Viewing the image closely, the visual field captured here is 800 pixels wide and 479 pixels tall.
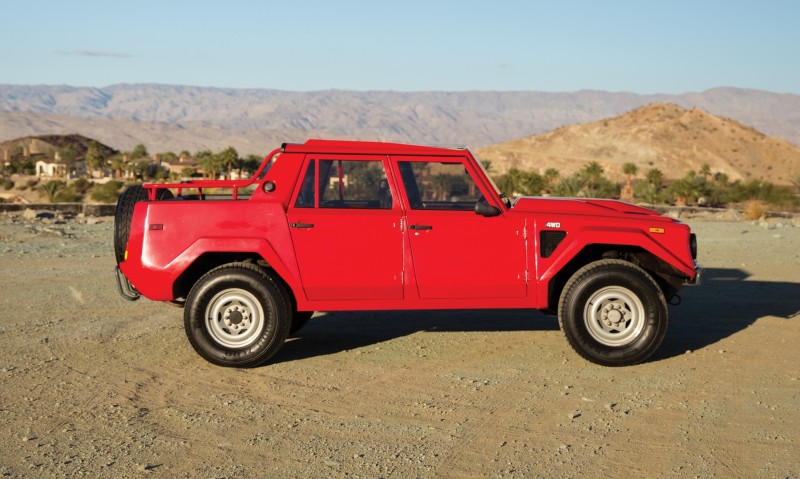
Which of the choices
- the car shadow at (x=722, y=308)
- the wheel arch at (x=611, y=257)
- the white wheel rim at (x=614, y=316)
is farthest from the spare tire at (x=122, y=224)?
the car shadow at (x=722, y=308)

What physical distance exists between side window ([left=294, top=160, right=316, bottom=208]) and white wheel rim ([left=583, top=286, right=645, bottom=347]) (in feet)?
8.11

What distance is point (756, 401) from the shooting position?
6398mm

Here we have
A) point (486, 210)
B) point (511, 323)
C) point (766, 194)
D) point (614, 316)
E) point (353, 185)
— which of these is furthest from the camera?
point (766, 194)

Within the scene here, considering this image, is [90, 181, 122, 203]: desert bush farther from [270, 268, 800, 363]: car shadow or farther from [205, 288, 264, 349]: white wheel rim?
[205, 288, 264, 349]: white wheel rim

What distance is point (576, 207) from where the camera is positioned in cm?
774

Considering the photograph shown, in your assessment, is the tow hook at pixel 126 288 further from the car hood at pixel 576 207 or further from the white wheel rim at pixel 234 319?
the car hood at pixel 576 207

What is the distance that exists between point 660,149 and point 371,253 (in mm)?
97922

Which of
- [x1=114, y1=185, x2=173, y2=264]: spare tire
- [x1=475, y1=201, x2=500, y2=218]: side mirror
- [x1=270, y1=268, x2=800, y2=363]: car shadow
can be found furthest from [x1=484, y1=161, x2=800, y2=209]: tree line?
[x1=114, y1=185, x2=173, y2=264]: spare tire

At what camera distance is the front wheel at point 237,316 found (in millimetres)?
7352

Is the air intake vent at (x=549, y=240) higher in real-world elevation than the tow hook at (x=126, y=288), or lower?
higher

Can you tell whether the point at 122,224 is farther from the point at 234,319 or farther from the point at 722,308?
the point at 722,308

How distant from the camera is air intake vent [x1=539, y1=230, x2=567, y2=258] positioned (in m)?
7.55

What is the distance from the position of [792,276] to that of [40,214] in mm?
19746

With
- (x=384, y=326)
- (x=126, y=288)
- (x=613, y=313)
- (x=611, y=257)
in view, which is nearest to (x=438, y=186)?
(x=611, y=257)
